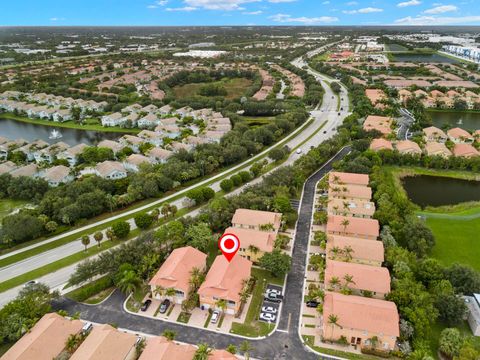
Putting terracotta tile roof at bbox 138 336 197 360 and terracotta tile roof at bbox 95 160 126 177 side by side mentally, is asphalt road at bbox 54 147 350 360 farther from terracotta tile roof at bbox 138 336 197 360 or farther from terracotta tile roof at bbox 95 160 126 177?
terracotta tile roof at bbox 95 160 126 177

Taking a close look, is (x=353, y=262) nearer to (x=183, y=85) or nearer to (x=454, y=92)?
(x=454, y=92)

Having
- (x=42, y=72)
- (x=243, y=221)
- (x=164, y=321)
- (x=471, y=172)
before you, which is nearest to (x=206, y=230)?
(x=243, y=221)

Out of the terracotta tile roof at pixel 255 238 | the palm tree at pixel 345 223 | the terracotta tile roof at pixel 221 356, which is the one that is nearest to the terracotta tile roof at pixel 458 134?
the palm tree at pixel 345 223

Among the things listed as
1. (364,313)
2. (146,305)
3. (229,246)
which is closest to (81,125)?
(229,246)

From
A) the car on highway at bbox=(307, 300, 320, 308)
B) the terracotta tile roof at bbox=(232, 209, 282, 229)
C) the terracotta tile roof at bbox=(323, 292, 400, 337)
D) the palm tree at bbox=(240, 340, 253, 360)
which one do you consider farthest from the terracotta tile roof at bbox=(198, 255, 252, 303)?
the terracotta tile roof at bbox=(323, 292, 400, 337)

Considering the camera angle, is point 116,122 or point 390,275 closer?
point 390,275

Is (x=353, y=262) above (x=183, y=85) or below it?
below

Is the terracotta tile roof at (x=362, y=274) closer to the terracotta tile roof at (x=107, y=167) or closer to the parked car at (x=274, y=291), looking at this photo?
the parked car at (x=274, y=291)
